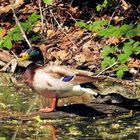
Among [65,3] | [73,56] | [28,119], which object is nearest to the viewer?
[28,119]

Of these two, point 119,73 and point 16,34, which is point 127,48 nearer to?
point 119,73

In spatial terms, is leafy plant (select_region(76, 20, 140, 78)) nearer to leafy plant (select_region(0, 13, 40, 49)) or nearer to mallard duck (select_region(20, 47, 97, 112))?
leafy plant (select_region(0, 13, 40, 49))

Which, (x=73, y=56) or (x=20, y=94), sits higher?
(x=73, y=56)

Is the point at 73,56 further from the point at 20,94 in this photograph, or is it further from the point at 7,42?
the point at 20,94

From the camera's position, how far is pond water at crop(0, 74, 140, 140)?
6273mm

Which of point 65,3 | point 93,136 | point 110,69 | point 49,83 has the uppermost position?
point 65,3

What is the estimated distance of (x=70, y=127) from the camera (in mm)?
6609

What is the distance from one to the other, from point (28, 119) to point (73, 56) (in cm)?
369

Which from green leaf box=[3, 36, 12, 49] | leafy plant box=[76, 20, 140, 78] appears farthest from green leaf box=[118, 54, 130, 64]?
green leaf box=[3, 36, 12, 49]

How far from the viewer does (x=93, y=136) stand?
6.26 meters

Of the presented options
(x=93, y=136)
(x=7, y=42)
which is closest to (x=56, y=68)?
(x=93, y=136)

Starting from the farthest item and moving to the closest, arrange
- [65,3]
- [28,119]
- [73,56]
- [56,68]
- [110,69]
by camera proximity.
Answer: [65,3] → [73,56] → [110,69] → [56,68] → [28,119]

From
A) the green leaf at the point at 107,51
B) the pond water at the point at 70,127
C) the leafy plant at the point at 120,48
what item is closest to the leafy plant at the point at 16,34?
the leafy plant at the point at 120,48

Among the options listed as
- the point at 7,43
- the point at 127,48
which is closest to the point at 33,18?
the point at 7,43
